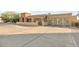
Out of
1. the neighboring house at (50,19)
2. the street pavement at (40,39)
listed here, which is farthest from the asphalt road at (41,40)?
the neighboring house at (50,19)

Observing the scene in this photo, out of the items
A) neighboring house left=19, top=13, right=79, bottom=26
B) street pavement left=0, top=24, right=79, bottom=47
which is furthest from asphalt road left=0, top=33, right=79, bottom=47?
neighboring house left=19, top=13, right=79, bottom=26

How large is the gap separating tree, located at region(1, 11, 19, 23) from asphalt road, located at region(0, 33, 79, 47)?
218 millimetres

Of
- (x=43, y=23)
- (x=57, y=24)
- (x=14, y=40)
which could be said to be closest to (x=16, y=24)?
(x=14, y=40)

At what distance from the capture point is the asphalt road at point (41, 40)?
2281mm

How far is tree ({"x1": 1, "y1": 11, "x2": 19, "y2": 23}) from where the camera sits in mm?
2328

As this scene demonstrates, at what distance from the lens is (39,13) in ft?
7.68

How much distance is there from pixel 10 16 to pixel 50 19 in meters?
0.54

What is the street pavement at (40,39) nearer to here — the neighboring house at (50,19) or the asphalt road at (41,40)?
the asphalt road at (41,40)

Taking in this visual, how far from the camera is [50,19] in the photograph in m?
2.32

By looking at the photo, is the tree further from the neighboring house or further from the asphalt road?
the asphalt road

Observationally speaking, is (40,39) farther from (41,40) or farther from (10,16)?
(10,16)

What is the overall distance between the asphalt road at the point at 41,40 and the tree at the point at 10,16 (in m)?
0.22
